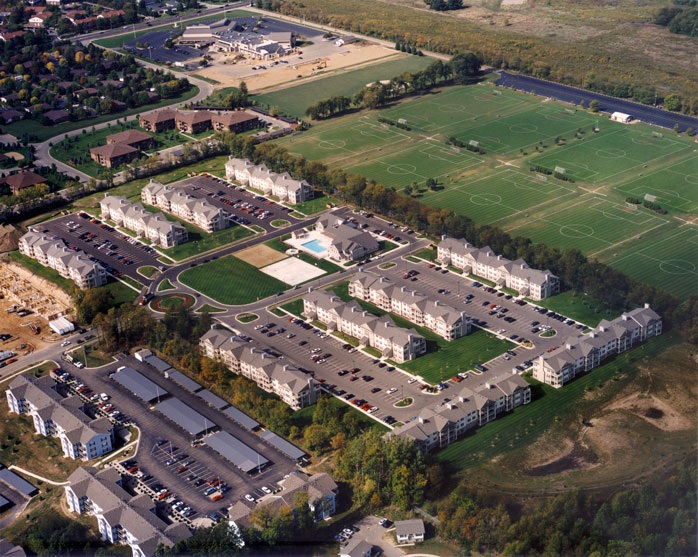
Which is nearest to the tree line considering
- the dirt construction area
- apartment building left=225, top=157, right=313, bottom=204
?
apartment building left=225, top=157, right=313, bottom=204

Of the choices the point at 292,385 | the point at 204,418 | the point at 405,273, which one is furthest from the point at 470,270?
the point at 204,418

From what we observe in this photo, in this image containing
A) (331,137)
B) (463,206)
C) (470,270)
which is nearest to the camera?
(470,270)

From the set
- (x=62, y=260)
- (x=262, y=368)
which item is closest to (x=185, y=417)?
(x=262, y=368)

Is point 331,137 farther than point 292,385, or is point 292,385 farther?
point 331,137

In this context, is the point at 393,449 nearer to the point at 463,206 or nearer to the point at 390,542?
the point at 390,542

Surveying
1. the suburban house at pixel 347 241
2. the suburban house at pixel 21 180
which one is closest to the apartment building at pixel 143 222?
the suburban house at pixel 21 180

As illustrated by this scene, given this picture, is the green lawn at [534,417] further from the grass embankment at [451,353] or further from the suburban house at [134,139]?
the suburban house at [134,139]

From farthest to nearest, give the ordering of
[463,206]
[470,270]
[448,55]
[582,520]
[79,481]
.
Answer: [448,55]
[463,206]
[470,270]
[79,481]
[582,520]
